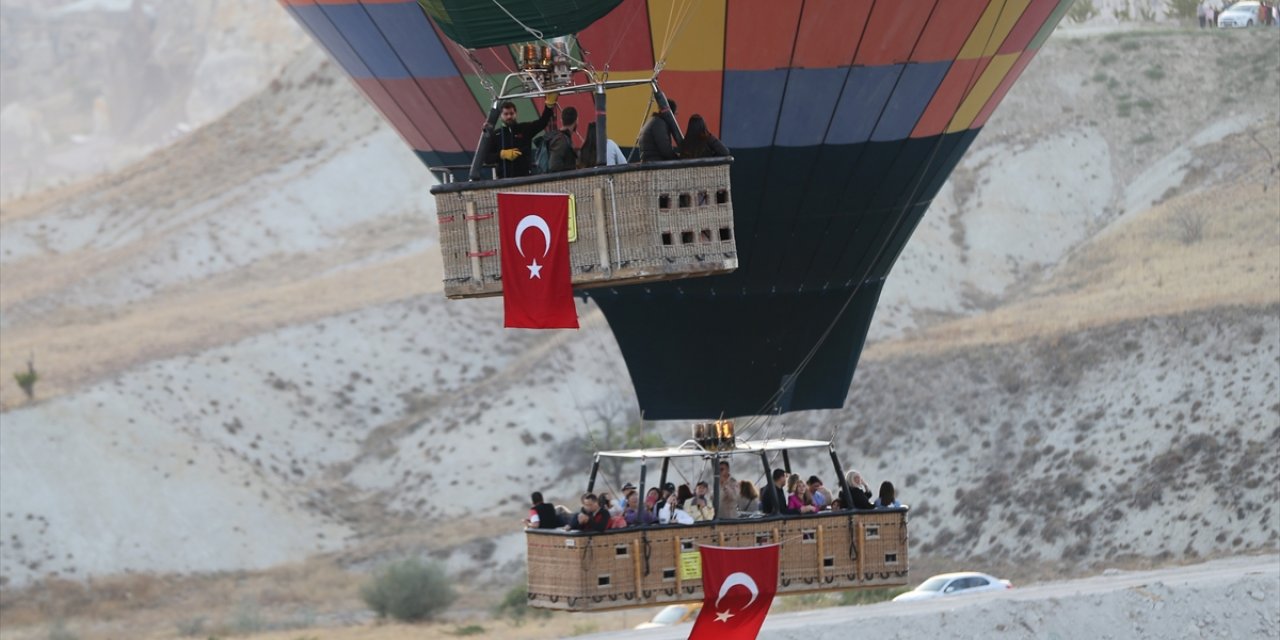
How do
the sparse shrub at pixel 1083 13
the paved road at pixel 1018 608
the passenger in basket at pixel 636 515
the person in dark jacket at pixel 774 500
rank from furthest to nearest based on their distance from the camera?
the sparse shrub at pixel 1083 13 < the paved road at pixel 1018 608 < the person in dark jacket at pixel 774 500 < the passenger in basket at pixel 636 515

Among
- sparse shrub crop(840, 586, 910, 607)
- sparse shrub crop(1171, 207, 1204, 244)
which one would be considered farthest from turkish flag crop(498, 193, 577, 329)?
sparse shrub crop(1171, 207, 1204, 244)

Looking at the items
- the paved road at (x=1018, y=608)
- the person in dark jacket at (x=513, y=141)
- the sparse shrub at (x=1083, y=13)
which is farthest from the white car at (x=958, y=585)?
the sparse shrub at (x=1083, y=13)

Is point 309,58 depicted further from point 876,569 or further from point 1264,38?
point 876,569

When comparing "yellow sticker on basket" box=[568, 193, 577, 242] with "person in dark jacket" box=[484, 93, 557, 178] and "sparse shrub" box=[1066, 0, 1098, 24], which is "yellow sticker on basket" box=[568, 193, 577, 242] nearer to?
"person in dark jacket" box=[484, 93, 557, 178]

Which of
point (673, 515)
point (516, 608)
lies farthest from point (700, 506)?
point (516, 608)

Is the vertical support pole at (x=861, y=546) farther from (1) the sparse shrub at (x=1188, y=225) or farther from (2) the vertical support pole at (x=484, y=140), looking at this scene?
(1) the sparse shrub at (x=1188, y=225)
